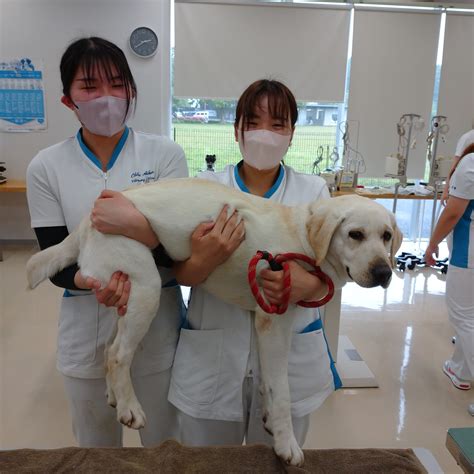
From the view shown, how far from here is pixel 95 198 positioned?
1.47 meters

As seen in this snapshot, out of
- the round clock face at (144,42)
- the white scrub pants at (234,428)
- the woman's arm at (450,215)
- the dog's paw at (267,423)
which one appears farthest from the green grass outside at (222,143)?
the dog's paw at (267,423)

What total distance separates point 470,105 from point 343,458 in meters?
5.89

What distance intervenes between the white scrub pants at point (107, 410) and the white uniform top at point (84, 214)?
4 centimetres

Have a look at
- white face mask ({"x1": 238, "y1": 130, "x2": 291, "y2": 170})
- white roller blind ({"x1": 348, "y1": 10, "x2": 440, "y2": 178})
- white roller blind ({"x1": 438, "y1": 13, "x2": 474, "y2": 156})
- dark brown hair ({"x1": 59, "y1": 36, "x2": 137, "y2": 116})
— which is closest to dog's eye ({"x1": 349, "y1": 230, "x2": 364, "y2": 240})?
white face mask ({"x1": 238, "y1": 130, "x2": 291, "y2": 170})

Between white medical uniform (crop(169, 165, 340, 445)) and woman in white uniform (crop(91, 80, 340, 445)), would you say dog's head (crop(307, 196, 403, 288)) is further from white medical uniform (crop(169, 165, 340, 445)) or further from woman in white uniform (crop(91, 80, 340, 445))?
white medical uniform (crop(169, 165, 340, 445))

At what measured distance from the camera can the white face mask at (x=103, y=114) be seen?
4.64 feet

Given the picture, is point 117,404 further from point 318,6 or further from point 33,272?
point 318,6

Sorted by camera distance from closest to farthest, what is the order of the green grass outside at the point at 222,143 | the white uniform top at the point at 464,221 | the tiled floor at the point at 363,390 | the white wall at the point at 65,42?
the tiled floor at the point at 363,390 < the white uniform top at the point at 464,221 < the white wall at the point at 65,42 < the green grass outside at the point at 222,143

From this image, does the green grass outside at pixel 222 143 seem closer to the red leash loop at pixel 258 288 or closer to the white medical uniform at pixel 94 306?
the white medical uniform at pixel 94 306

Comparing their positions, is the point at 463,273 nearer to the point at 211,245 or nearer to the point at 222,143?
the point at 211,245

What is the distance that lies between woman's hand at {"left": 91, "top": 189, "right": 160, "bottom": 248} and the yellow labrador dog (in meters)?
0.02

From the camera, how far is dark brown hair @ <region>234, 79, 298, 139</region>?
1.45m

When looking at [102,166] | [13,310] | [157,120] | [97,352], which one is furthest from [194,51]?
[97,352]

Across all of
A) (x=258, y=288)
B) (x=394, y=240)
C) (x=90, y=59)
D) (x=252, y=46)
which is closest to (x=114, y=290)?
(x=258, y=288)
